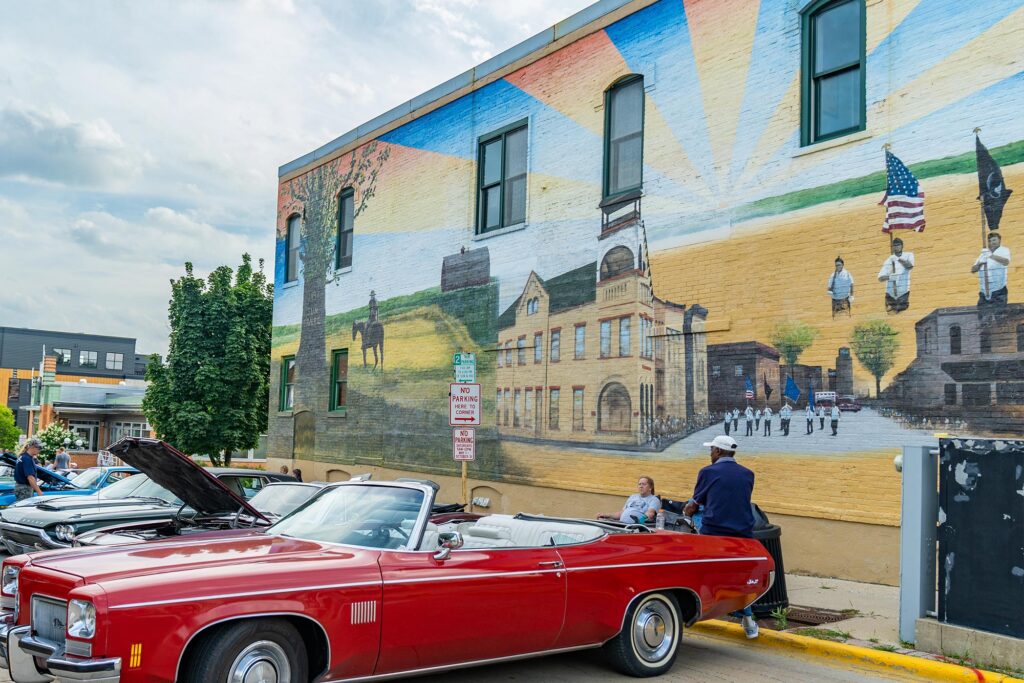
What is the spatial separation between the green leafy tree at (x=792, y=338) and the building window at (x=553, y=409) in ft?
14.6

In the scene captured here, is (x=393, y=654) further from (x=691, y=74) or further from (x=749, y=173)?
(x=691, y=74)

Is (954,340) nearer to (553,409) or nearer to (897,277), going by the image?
(897,277)

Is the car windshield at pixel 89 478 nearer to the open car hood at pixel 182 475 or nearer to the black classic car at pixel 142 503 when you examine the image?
the black classic car at pixel 142 503

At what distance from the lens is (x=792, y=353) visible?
38.3 ft

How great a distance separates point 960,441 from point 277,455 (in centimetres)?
1914

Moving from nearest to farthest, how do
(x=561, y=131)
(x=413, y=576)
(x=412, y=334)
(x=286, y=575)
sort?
(x=286, y=575)
(x=413, y=576)
(x=561, y=131)
(x=412, y=334)

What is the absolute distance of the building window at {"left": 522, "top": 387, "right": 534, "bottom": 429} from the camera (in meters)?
15.9

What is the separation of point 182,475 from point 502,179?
10.0m

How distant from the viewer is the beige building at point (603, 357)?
43.2 ft

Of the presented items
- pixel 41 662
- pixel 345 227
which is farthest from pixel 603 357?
pixel 41 662

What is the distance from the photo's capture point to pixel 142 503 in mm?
11266

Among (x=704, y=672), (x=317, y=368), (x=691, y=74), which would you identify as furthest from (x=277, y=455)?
(x=704, y=672)

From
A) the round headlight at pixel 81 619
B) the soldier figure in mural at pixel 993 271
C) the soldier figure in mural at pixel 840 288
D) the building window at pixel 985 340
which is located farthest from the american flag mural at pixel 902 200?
the round headlight at pixel 81 619

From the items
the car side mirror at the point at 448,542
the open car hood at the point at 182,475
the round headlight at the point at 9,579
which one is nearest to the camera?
the round headlight at the point at 9,579
